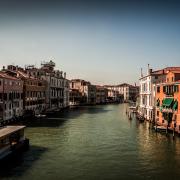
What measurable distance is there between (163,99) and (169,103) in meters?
3.53

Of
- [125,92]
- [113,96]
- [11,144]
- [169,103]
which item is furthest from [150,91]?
[125,92]

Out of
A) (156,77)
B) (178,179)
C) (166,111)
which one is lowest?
(178,179)

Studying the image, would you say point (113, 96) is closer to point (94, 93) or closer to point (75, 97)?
point (94, 93)

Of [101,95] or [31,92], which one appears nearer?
[31,92]

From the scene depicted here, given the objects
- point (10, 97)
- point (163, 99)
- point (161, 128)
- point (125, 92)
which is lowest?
→ point (161, 128)

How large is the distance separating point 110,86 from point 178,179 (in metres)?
155

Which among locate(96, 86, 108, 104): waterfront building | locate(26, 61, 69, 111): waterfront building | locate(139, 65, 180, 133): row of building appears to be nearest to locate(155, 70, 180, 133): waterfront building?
locate(139, 65, 180, 133): row of building

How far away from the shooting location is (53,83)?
2926 inches

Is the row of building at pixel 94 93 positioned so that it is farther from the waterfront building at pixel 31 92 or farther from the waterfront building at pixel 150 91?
the waterfront building at pixel 150 91

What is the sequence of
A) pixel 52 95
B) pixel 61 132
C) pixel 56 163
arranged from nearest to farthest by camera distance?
pixel 56 163 < pixel 61 132 < pixel 52 95

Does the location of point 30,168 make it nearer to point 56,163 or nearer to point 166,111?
point 56,163

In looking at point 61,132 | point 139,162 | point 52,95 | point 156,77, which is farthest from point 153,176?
point 52,95

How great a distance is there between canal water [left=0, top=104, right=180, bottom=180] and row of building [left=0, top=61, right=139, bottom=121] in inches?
478

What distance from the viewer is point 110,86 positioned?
17150 centimetres
